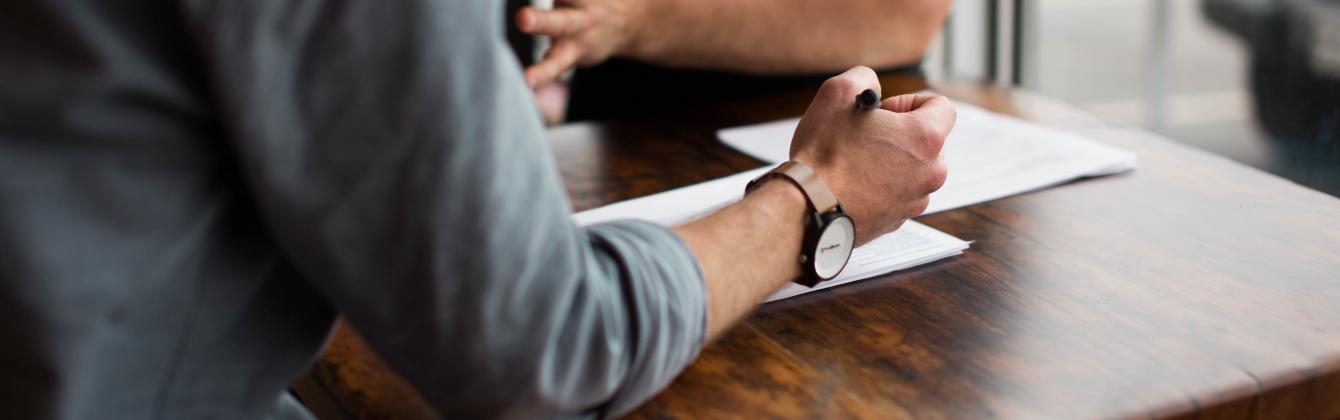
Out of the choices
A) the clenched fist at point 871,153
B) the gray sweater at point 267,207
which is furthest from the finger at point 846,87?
the gray sweater at point 267,207

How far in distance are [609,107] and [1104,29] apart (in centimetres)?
558

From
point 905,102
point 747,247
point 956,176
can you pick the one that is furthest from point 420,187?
point 956,176

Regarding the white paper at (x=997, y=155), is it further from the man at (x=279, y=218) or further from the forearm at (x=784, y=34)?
the man at (x=279, y=218)

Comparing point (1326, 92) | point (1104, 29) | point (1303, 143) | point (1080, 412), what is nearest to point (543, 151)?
point (1080, 412)

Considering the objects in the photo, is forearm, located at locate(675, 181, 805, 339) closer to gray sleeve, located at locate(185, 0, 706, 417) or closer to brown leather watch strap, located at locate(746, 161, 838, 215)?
brown leather watch strap, located at locate(746, 161, 838, 215)

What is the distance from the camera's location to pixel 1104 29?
673 cm

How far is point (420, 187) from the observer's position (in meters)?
0.60

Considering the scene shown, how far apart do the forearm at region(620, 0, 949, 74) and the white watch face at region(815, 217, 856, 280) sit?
0.77 metres

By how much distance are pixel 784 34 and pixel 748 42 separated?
5 cm

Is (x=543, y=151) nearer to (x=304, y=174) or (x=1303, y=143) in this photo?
(x=304, y=174)

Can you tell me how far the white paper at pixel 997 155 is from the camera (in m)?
1.20

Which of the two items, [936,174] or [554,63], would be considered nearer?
[936,174]

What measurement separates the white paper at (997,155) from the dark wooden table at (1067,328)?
26mm

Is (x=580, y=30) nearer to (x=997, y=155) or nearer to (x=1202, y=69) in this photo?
(x=997, y=155)
